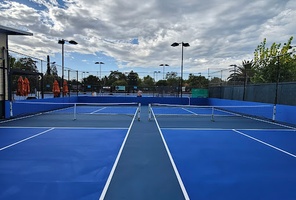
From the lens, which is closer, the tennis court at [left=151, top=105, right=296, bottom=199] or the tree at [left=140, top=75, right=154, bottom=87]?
the tennis court at [left=151, top=105, right=296, bottom=199]

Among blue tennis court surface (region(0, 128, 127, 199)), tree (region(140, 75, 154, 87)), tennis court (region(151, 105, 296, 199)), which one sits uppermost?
tree (region(140, 75, 154, 87))

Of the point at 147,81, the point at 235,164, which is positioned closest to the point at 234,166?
the point at 235,164

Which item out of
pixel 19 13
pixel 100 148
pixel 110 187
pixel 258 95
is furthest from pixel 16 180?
pixel 19 13

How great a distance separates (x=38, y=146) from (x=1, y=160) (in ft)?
4.45

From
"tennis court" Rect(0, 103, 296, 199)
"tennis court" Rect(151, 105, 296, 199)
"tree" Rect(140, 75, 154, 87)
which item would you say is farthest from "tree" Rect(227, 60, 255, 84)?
"tree" Rect(140, 75, 154, 87)

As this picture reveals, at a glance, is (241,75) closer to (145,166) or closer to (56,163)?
(145,166)

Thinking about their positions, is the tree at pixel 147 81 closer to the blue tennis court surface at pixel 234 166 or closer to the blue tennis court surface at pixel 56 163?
the blue tennis court surface at pixel 56 163

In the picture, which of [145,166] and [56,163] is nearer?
→ [145,166]

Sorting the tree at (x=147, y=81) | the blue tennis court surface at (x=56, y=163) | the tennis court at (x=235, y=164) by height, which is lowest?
the blue tennis court surface at (x=56, y=163)

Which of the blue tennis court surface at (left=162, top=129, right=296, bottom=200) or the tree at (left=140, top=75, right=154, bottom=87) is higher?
the tree at (left=140, top=75, right=154, bottom=87)

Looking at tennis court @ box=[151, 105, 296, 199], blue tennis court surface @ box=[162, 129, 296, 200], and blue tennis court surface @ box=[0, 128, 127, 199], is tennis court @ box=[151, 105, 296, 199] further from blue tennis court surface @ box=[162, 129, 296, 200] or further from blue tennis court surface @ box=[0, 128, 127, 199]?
blue tennis court surface @ box=[0, 128, 127, 199]

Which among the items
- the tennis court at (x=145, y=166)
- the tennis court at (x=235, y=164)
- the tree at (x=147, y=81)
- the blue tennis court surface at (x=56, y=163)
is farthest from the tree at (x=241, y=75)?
the tree at (x=147, y=81)

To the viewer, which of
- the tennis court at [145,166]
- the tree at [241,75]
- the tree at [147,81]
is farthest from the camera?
the tree at [147,81]

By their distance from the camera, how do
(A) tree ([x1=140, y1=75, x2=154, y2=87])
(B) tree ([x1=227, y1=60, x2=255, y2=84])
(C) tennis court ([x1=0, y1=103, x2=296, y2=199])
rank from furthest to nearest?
(A) tree ([x1=140, y1=75, x2=154, y2=87]), (B) tree ([x1=227, y1=60, x2=255, y2=84]), (C) tennis court ([x1=0, y1=103, x2=296, y2=199])
